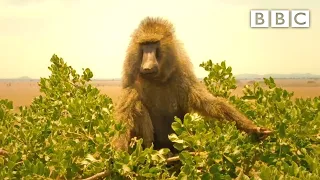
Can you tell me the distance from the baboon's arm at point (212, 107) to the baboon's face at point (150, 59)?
619 millimetres

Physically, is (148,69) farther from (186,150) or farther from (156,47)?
(186,150)

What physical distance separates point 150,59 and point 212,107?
1008 mm

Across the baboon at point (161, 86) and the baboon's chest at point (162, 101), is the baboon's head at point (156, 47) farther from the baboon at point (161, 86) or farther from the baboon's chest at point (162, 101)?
the baboon's chest at point (162, 101)

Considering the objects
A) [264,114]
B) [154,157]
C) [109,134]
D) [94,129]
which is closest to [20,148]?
[94,129]

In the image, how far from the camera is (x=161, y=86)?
19.0ft

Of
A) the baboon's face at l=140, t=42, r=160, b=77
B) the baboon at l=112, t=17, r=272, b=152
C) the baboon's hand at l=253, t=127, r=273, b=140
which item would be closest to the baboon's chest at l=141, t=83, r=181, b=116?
Answer: the baboon at l=112, t=17, r=272, b=152

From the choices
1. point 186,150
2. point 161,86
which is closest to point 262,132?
point 186,150

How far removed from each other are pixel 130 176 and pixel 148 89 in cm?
223

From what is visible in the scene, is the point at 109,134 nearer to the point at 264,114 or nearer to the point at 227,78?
the point at 264,114

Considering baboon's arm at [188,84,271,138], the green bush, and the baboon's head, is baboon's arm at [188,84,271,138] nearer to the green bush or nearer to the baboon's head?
the green bush

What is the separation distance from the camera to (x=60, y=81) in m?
6.71

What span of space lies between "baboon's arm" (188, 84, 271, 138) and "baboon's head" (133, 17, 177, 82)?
44cm

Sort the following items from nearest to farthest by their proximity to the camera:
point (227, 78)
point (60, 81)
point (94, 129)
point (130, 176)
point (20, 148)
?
point (130, 176) → point (94, 129) → point (20, 148) → point (227, 78) → point (60, 81)

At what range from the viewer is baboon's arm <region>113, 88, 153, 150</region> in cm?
523
